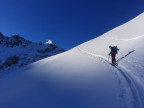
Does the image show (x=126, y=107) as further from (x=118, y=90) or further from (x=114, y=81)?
(x=114, y=81)

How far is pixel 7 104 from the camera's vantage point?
5.55 metres

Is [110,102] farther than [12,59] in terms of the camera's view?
No

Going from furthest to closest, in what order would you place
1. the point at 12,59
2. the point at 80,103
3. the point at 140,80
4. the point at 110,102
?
the point at 12,59 → the point at 140,80 → the point at 80,103 → the point at 110,102

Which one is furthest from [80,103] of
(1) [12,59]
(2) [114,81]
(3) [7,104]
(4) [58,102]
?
(1) [12,59]

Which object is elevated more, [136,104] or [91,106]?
[136,104]

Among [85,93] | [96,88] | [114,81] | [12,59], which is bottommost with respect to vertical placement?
[85,93]

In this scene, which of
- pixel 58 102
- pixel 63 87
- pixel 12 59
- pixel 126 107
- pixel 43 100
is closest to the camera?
pixel 126 107

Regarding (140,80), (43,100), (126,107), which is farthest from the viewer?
(140,80)

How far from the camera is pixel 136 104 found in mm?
3977

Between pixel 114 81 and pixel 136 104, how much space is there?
Result: 2.03m

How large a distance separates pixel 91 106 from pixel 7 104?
4274mm

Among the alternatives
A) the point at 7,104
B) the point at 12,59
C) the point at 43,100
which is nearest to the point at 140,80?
the point at 43,100

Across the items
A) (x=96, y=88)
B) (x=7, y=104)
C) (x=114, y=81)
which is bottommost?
(x=7, y=104)

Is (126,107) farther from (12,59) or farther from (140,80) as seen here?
(12,59)
